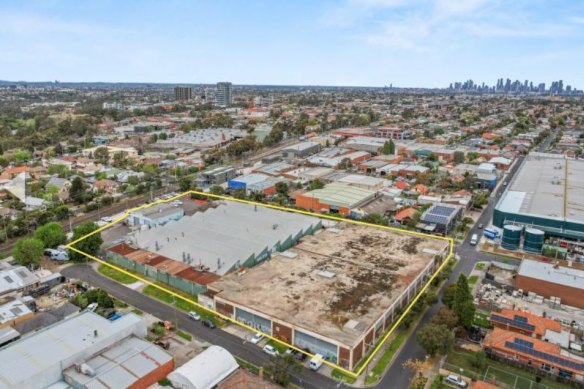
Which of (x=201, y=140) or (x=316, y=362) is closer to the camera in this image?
(x=316, y=362)

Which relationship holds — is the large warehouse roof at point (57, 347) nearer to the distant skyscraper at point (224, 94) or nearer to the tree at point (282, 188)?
the tree at point (282, 188)

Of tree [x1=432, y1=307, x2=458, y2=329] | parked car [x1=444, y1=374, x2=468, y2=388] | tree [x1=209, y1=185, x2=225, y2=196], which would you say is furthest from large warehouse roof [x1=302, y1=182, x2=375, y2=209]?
parked car [x1=444, y1=374, x2=468, y2=388]

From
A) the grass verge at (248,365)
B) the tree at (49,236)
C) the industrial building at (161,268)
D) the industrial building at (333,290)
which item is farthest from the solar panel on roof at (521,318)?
the tree at (49,236)

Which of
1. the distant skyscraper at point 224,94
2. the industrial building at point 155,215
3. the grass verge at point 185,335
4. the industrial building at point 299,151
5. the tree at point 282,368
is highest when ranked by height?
the distant skyscraper at point 224,94

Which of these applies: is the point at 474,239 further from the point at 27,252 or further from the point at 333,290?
the point at 27,252

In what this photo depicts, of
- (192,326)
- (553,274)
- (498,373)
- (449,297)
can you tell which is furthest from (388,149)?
(192,326)

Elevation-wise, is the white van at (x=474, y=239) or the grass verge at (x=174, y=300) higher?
the white van at (x=474, y=239)

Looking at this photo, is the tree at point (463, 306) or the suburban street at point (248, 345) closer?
the suburban street at point (248, 345)
